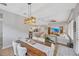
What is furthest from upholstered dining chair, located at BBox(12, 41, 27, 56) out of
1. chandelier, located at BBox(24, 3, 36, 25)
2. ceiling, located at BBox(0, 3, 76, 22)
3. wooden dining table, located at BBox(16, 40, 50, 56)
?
ceiling, located at BBox(0, 3, 76, 22)

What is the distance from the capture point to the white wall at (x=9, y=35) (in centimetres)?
203

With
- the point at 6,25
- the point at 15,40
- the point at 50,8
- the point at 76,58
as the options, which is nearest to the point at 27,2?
the point at 50,8

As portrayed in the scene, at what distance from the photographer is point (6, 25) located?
2039 mm

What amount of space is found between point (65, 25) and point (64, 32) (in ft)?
0.43

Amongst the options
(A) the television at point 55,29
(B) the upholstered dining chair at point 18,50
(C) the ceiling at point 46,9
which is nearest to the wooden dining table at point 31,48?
(B) the upholstered dining chair at point 18,50

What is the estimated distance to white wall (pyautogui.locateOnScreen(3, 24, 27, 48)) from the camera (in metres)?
2.03

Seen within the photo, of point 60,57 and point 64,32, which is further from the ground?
point 64,32

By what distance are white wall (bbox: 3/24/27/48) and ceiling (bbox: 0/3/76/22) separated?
331mm

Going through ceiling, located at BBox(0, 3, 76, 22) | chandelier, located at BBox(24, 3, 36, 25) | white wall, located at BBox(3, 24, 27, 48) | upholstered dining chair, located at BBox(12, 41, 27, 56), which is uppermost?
ceiling, located at BBox(0, 3, 76, 22)

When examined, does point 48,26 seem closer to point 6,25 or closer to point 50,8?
point 50,8

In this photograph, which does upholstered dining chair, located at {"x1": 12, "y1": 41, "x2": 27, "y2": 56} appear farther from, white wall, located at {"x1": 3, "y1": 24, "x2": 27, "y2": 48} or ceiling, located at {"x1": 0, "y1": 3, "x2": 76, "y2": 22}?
ceiling, located at {"x1": 0, "y1": 3, "x2": 76, "y2": 22}

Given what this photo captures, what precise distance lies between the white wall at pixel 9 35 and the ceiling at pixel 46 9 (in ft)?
1.09

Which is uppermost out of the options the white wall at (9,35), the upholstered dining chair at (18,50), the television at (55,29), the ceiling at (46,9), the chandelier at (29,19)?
the ceiling at (46,9)

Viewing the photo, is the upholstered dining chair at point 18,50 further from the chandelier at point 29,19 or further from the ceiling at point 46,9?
the ceiling at point 46,9
